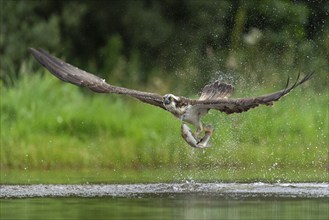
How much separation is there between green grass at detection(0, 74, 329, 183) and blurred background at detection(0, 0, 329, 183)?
2cm

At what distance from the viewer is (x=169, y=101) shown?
54.1 feet

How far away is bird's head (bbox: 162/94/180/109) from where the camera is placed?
54.1 ft

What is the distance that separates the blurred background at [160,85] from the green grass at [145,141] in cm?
2

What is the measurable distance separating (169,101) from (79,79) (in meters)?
1.17

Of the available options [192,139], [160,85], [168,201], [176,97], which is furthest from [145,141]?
[168,201]

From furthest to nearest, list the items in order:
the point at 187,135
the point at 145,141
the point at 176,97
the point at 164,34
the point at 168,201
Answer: the point at 164,34 < the point at 145,141 < the point at 176,97 < the point at 187,135 < the point at 168,201

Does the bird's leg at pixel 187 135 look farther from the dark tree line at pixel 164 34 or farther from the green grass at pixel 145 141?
the dark tree line at pixel 164 34

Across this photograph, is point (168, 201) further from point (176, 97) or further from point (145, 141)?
point (145, 141)

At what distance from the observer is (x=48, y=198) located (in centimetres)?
1617

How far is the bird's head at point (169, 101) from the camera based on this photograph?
649 inches

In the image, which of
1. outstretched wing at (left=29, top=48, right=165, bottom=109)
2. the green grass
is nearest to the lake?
outstretched wing at (left=29, top=48, right=165, bottom=109)

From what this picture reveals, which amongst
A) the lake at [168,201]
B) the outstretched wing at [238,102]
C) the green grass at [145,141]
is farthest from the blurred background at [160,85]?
the outstretched wing at [238,102]

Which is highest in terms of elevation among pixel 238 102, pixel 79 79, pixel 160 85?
pixel 160 85

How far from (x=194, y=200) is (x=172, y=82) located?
945 cm
